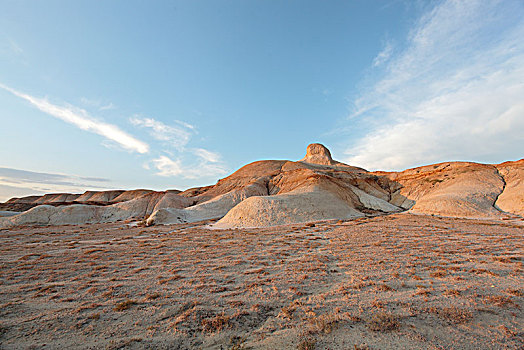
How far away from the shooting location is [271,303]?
6027mm

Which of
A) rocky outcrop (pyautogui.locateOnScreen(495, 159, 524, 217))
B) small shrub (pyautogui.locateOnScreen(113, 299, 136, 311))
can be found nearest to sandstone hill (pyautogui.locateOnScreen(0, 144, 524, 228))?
rocky outcrop (pyautogui.locateOnScreen(495, 159, 524, 217))

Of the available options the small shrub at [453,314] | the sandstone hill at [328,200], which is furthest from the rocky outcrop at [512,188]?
the small shrub at [453,314]

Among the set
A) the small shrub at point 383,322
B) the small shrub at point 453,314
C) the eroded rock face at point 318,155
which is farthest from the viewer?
the eroded rock face at point 318,155

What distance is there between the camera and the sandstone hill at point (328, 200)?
31891 millimetres

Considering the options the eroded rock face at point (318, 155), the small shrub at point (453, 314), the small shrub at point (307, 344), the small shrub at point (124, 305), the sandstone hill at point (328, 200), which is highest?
the eroded rock face at point (318, 155)

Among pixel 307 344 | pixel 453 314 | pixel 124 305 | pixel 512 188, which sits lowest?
pixel 124 305

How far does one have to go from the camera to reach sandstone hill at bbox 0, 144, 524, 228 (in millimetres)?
31891

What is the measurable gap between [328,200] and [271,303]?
3194 cm

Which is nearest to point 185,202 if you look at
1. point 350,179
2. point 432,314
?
point 350,179

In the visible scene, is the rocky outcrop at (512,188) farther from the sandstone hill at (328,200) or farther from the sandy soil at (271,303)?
the sandy soil at (271,303)

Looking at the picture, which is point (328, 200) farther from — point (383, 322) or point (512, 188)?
point (383, 322)

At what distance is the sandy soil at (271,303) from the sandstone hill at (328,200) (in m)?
20.3

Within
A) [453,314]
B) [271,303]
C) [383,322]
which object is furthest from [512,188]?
[271,303]

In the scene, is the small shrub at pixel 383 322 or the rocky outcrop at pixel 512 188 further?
the rocky outcrop at pixel 512 188
